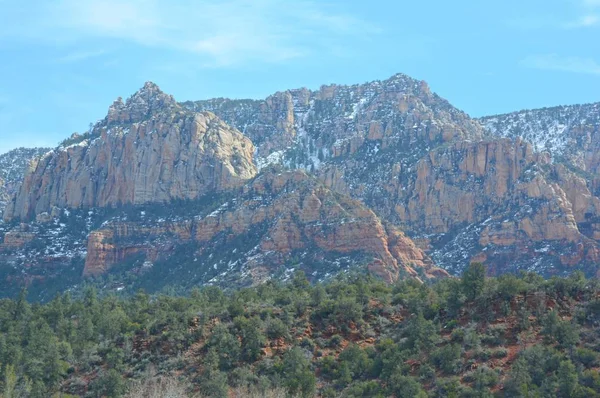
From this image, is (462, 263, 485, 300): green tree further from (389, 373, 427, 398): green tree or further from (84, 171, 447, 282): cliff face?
(84, 171, 447, 282): cliff face

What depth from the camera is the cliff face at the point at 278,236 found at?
16075 cm

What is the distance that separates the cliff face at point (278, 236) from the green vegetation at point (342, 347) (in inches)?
2543

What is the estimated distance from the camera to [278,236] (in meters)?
166

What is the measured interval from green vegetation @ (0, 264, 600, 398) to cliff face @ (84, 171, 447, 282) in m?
64.6

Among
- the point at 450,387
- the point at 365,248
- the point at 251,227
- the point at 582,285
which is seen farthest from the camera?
the point at 251,227

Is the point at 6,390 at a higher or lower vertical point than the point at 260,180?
lower

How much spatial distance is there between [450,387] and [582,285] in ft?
65.1

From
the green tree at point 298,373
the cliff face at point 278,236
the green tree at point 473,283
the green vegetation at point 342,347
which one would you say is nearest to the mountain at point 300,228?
the cliff face at point 278,236

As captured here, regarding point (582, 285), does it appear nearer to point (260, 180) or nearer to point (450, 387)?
point (450, 387)

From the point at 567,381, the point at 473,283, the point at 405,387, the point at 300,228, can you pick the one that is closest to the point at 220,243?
the point at 300,228

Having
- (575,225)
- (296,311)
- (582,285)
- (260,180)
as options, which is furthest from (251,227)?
(582,285)

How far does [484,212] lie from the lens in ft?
620

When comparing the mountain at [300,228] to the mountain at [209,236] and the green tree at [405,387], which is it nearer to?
the mountain at [209,236]

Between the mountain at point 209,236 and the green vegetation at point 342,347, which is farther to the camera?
the mountain at point 209,236
